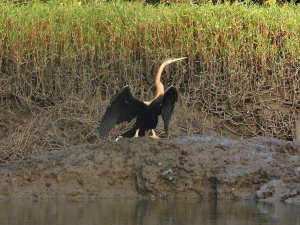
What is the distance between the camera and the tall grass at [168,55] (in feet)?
44.5

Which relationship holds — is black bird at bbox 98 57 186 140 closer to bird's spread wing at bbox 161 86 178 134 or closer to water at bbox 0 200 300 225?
bird's spread wing at bbox 161 86 178 134

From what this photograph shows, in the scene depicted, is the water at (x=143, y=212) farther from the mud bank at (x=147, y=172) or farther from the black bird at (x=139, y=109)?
the black bird at (x=139, y=109)

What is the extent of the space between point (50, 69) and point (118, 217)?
463 centimetres

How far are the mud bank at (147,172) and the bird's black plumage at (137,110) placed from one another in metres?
0.43

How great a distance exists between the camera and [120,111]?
11.3 m

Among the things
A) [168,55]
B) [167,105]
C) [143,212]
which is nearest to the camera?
[143,212]

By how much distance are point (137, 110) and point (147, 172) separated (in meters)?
0.96

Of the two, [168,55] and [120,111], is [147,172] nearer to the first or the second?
[120,111]

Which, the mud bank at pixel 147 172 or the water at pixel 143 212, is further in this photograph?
the mud bank at pixel 147 172

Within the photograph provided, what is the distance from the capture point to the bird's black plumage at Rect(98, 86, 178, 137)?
11102 mm

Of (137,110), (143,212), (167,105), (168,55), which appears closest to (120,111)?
(137,110)

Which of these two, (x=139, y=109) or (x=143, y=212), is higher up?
(x=139, y=109)

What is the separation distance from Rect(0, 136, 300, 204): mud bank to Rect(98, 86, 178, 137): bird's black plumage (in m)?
0.43

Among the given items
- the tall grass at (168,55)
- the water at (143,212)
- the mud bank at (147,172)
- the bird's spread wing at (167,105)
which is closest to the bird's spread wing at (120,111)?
the bird's spread wing at (167,105)
